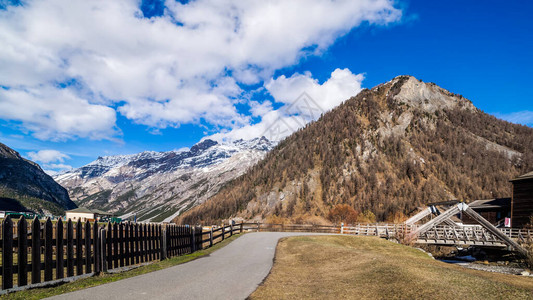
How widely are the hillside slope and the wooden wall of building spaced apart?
136 feet

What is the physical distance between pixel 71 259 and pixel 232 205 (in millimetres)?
127441

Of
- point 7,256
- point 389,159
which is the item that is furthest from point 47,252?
point 389,159

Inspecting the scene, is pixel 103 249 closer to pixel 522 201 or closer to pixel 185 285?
pixel 185 285

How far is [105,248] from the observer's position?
1176cm

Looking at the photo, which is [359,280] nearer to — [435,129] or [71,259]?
[71,259]

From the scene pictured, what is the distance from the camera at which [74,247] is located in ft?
40.7

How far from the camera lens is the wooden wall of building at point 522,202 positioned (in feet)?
156

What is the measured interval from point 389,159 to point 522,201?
212 feet

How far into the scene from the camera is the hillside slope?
100 metres

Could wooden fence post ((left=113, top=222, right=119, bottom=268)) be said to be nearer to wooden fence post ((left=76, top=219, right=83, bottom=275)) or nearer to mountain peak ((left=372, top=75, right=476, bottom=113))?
wooden fence post ((left=76, top=219, right=83, bottom=275))

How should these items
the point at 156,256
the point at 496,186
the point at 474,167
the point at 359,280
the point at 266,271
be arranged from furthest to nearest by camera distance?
the point at 474,167 < the point at 496,186 < the point at 156,256 < the point at 266,271 < the point at 359,280

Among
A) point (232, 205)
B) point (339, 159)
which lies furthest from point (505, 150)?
point (232, 205)

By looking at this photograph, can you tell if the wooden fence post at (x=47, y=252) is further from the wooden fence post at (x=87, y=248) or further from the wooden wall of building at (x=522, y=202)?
the wooden wall of building at (x=522, y=202)

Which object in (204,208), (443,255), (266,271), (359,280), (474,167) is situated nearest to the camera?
(359,280)
